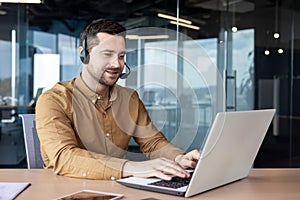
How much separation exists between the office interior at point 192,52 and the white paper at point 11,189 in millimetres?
3305

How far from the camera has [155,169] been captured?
1.32m

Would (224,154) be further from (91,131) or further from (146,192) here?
(91,131)

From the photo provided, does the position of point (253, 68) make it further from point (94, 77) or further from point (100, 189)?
point (100, 189)

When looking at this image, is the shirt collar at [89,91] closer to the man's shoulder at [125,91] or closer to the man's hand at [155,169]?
the man's shoulder at [125,91]

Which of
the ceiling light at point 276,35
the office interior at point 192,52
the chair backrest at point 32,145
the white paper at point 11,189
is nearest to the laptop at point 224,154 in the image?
the white paper at point 11,189

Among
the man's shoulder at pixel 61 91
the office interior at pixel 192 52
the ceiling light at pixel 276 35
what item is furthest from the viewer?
the ceiling light at pixel 276 35

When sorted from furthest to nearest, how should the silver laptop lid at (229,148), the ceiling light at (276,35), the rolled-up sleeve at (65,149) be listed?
1. the ceiling light at (276,35)
2. the rolled-up sleeve at (65,149)
3. the silver laptop lid at (229,148)

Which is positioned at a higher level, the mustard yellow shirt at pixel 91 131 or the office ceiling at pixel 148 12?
the office ceiling at pixel 148 12

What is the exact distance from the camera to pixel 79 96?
1.68m

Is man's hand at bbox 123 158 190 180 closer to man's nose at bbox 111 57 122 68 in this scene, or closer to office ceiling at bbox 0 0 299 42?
man's nose at bbox 111 57 122 68

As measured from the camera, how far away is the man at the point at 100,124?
138 cm

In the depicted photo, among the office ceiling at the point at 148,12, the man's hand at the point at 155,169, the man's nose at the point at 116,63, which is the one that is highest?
the office ceiling at the point at 148,12

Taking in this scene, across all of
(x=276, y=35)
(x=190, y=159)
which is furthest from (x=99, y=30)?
(x=276, y=35)

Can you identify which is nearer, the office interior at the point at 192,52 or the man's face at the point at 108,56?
the man's face at the point at 108,56
